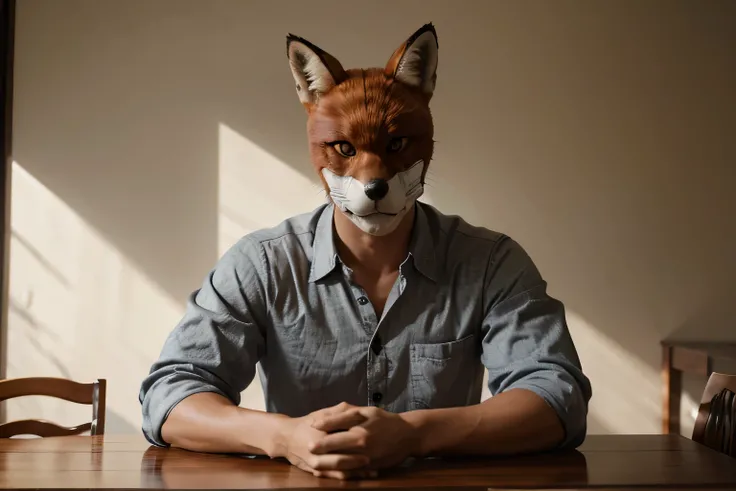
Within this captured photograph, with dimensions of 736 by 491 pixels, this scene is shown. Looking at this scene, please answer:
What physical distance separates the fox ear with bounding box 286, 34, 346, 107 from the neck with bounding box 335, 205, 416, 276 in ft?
0.79

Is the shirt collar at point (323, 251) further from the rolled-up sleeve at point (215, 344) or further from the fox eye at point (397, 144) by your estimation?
the fox eye at point (397, 144)

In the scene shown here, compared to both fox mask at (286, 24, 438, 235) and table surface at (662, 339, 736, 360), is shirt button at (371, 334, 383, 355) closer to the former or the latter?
fox mask at (286, 24, 438, 235)

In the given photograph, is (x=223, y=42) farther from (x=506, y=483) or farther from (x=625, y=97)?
(x=506, y=483)

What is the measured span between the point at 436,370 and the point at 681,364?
215 centimetres

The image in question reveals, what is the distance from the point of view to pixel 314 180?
131 inches

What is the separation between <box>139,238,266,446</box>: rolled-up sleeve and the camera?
132 cm

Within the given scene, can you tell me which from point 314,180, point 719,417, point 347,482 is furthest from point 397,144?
point 314,180

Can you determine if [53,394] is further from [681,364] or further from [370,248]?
[681,364]

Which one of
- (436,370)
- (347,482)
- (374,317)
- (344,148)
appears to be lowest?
(347,482)

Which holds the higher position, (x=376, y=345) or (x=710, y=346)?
(x=710, y=346)

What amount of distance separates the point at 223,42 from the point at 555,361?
8.15 ft

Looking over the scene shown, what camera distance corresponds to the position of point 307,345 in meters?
1.44

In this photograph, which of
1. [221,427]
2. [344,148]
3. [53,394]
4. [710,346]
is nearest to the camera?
[221,427]

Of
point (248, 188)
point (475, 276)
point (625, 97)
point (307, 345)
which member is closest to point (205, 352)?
point (307, 345)
